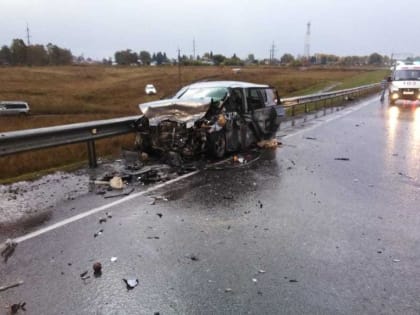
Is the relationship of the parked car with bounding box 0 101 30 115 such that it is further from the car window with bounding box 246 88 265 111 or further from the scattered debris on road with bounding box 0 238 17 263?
the scattered debris on road with bounding box 0 238 17 263

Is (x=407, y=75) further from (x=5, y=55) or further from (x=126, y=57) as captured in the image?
(x=126, y=57)

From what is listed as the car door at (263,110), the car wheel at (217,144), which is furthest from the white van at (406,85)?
the car wheel at (217,144)

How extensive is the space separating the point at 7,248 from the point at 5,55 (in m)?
152

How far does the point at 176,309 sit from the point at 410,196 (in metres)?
5.03

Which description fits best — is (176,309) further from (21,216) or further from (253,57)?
(253,57)

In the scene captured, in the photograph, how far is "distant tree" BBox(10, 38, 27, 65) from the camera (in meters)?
136

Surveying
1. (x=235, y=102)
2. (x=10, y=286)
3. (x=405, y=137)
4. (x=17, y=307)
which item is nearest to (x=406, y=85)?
(x=405, y=137)

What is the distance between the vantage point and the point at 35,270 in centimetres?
420

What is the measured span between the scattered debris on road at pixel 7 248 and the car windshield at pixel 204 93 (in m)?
6.28

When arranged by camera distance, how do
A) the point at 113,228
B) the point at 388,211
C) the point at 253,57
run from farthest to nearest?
the point at 253,57
the point at 388,211
the point at 113,228

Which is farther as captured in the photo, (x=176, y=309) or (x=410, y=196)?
(x=410, y=196)

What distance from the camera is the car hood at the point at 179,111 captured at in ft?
30.7

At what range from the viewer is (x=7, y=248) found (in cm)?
469

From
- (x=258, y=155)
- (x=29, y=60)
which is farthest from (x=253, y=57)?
(x=258, y=155)
